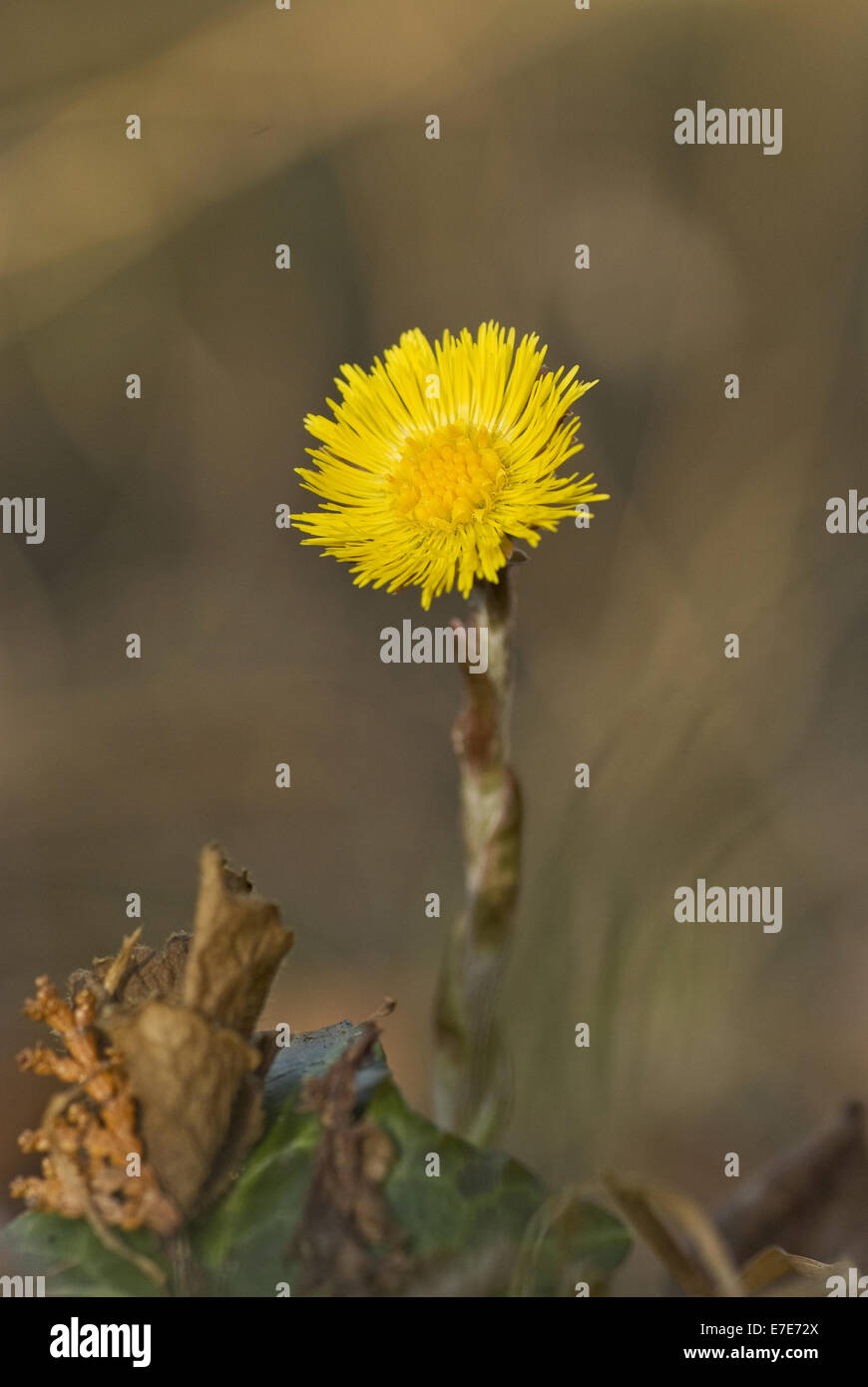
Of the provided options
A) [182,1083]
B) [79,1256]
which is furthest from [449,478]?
[79,1256]

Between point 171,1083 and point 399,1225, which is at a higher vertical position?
point 171,1083

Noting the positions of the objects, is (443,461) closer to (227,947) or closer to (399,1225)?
(227,947)

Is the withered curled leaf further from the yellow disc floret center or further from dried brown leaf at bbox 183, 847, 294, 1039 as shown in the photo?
the yellow disc floret center

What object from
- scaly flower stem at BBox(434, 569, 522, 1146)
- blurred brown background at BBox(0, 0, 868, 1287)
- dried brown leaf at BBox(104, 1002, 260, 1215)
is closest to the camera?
dried brown leaf at BBox(104, 1002, 260, 1215)

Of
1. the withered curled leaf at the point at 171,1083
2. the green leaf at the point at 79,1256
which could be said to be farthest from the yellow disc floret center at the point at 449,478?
the green leaf at the point at 79,1256

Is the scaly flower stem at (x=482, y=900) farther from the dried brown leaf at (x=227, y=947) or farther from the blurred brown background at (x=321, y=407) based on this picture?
the blurred brown background at (x=321, y=407)

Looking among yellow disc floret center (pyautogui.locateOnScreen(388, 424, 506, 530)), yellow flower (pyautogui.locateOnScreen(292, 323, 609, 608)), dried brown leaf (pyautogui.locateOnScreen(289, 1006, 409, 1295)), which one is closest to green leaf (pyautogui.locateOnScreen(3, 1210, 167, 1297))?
dried brown leaf (pyautogui.locateOnScreen(289, 1006, 409, 1295))

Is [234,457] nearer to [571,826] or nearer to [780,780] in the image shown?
[571,826]
